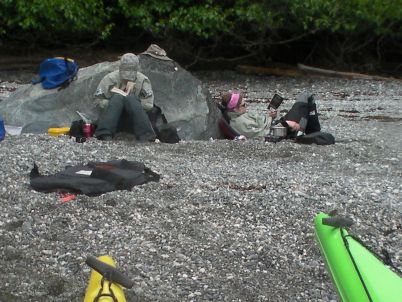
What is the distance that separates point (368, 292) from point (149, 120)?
6.65m

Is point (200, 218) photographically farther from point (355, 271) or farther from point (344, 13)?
point (344, 13)

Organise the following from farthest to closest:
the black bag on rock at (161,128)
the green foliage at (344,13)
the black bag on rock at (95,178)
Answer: the green foliage at (344,13)
the black bag on rock at (161,128)
the black bag on rock at (95,178)

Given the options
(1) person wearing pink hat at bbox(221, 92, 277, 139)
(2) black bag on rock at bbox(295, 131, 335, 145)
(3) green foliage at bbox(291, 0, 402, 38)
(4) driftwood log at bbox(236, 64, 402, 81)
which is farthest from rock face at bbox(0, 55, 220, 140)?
(4) driftwood log at bbox(236, 64, 402, 81)

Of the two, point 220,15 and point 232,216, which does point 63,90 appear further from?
point 220,15

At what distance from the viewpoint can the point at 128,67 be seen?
9.36 m

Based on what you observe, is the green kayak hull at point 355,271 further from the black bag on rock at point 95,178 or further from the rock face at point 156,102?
the rock face at point 156,102

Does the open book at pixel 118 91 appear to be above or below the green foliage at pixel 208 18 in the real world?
above

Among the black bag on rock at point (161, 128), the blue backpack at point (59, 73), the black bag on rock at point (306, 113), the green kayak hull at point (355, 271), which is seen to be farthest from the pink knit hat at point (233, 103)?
the green kayak hull at point (355, 271)

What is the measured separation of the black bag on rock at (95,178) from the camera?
634 centimetres

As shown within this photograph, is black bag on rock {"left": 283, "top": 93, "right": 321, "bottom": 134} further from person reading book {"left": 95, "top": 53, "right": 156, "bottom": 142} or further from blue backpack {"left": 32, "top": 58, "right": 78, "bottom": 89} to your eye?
blue backpack {"left": 32, "top": 58, "right": 78, "bottom": 89}

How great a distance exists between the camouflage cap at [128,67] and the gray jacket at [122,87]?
9 centimetres

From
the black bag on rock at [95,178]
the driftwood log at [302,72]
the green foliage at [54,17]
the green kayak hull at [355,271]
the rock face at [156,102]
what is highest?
the green kayak hull at [355,271]

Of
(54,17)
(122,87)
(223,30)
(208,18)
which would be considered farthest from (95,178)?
(223,30)

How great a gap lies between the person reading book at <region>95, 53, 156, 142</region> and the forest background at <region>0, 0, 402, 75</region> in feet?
28.8
